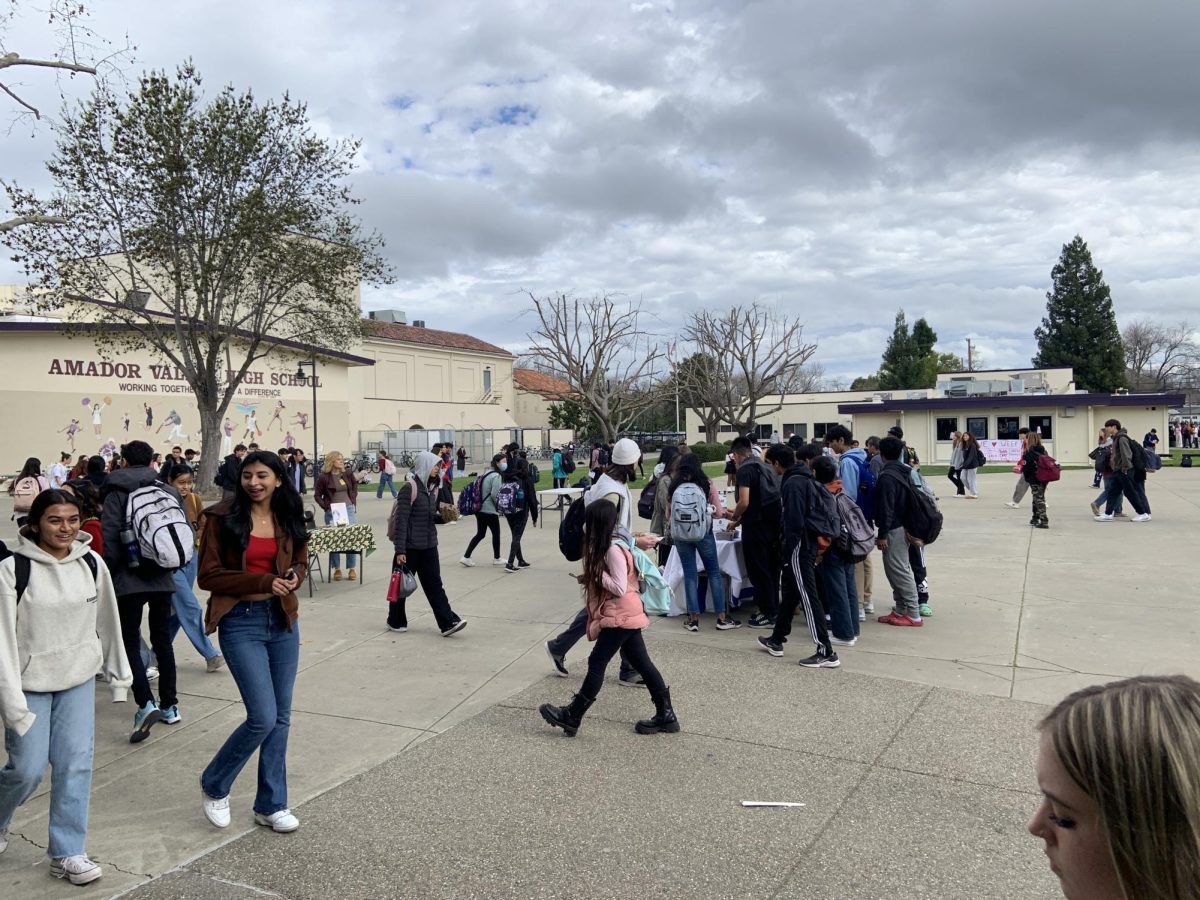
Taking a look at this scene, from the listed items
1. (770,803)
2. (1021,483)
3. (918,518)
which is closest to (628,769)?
(770,803)

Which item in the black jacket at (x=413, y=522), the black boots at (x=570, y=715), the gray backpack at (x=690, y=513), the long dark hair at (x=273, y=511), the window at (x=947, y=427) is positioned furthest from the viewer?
the window at (x=947, y=427)

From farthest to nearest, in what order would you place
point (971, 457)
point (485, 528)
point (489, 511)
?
point (971, 457), point (485, 528), point (489, 511)

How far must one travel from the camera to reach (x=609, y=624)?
17.2 feet

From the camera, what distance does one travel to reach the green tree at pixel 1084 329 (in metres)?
62.7

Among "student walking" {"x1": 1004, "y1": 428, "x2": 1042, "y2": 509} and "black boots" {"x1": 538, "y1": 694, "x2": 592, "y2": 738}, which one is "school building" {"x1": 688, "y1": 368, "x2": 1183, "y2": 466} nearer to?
"student walking" {"x1": 1004, "y1": 428, "x2": 1042, "y2": 509}

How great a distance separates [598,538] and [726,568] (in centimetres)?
331

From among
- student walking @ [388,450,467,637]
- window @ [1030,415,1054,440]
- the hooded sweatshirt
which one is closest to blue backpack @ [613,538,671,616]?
student walking @ [388,450,467,637]

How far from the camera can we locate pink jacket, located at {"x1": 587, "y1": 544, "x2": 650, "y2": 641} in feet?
17.2

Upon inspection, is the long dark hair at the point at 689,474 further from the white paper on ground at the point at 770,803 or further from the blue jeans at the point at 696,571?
the white paper on ground at the point at 770,803

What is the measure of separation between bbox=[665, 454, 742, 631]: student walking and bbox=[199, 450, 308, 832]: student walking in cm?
397

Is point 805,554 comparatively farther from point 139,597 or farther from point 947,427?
point 947,427

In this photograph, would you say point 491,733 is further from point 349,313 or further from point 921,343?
point 921,343

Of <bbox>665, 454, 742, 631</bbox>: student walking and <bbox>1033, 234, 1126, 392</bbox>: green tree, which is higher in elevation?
<bbox>1033, 234, 1126, 392</bbox>: green tree

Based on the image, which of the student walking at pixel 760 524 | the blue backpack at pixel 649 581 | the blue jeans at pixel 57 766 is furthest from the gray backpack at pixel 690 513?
the blue jeans at pixel 57 766
